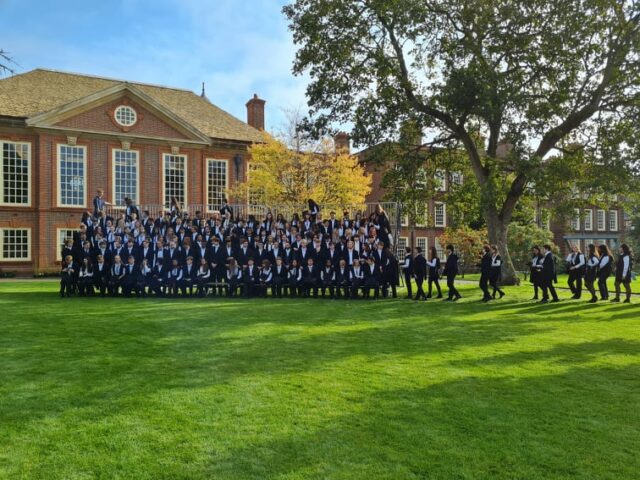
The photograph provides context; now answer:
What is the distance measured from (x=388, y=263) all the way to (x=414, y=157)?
865 centimetres

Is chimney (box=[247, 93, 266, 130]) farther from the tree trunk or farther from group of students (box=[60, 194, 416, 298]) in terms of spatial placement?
group of students (box=[60, 194, 416, 298])

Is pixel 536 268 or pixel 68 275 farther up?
pixel 536 268

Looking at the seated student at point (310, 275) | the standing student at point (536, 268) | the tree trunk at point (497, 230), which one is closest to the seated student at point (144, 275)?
the seated student at point (310, 275)

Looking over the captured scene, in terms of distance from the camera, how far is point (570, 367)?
7.70m

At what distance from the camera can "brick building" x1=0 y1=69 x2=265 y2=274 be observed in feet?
104

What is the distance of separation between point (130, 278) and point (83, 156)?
18668 mm

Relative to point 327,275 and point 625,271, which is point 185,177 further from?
point 625,271

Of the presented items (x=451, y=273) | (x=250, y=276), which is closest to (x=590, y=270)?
(x=451, y=273)

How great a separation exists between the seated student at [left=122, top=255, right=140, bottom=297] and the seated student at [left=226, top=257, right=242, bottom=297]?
285 cm

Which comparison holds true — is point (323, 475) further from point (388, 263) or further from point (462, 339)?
point (388, 263)

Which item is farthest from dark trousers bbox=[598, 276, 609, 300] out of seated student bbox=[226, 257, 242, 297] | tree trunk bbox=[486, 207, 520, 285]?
seated student bbox=[226, 257, 242, 297]

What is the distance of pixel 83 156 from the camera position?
108ft

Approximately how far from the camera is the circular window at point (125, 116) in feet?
111

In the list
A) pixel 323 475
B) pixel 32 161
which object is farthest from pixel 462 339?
pixel 32 161
